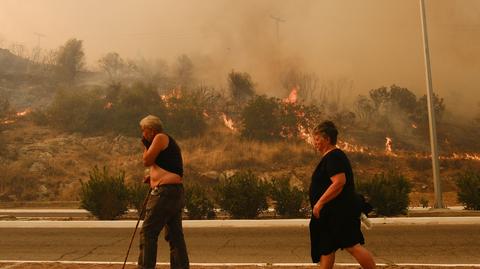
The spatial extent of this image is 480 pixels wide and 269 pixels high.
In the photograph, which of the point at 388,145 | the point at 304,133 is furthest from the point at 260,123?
the point at 388,145

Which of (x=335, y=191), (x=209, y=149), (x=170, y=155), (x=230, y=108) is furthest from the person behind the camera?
(x=230, y=108)

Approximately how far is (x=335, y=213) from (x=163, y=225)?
173 centimetres

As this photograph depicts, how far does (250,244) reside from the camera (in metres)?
7.82

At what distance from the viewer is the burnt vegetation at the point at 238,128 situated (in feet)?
98.8

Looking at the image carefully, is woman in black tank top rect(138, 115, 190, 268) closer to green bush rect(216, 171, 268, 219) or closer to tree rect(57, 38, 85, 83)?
green bush rect(216, 171, 268, 219)

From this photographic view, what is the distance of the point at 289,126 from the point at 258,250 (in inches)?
1159

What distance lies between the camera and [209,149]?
112 feet

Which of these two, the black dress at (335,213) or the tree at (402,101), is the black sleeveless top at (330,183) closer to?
the black dress at (335,213)

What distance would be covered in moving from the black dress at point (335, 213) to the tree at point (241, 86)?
44165mm

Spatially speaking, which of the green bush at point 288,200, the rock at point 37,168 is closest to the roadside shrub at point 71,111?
the rock at point 37,168

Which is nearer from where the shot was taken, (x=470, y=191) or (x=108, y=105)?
(x=470, y=191)

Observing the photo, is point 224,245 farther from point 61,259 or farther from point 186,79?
point 186,79

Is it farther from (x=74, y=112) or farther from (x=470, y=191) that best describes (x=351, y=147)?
(x=470, y=191)

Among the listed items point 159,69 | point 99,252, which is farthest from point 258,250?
point 159,69
